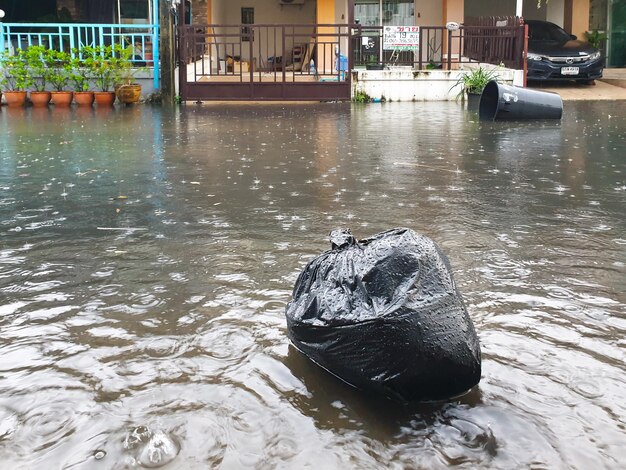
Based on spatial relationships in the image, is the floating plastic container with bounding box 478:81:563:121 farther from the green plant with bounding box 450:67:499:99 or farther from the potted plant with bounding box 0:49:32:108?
the potted plant with bounding box 0:49:32:108

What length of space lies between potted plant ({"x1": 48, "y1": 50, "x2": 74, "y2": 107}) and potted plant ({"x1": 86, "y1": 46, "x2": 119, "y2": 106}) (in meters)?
0.50

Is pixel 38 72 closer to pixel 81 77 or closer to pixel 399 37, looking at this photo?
pixel 81 77

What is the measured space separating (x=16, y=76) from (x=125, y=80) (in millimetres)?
2192

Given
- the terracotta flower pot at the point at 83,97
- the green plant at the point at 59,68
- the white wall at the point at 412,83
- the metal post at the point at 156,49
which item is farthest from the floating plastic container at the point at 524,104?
the green plant at the point at 59,68

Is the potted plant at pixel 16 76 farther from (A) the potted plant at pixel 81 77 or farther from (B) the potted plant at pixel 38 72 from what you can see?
(A) the potted plant at pixel 81 77

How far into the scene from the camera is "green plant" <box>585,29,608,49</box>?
20.7 m

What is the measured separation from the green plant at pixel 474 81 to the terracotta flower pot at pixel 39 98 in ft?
28.6

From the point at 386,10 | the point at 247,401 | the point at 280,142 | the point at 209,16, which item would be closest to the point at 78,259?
the point at 247,401

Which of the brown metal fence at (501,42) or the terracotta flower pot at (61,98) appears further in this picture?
the brown metal fence at (501,42)

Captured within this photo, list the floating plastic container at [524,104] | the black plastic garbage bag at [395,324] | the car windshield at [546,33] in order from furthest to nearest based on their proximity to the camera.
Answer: the car windshield at [546,33]
the floating plastic container at [524,104]
the black plastic garbage bag at [395,324]

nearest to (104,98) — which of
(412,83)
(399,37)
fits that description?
(399,37)

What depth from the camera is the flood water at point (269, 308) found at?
2.23 m

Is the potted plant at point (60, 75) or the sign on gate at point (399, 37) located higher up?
the sign on gate at point (399, 37)

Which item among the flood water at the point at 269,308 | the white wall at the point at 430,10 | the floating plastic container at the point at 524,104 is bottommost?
the flood water at the point at 269,308
